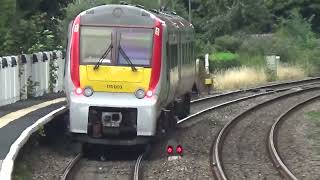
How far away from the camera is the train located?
47.4 ft

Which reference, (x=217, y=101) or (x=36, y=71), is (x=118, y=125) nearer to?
(x=36, y=71)

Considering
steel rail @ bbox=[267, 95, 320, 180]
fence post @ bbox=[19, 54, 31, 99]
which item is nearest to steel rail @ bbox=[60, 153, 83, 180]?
steel rail @ bbox=[267, 95, 320, 180]

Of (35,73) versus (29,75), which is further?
(35,73)

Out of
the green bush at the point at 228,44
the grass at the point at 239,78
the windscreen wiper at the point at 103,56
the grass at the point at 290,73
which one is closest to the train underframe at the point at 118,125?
the windscreen wiper at the point at 103,56

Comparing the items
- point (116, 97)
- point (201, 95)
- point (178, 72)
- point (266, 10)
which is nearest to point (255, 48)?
point (266, 10)

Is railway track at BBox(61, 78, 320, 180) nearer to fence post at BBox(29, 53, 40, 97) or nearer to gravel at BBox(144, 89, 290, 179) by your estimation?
gravel at BBox(144, 89, 290, 179)

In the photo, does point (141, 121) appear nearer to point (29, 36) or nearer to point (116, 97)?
point (116, 97)

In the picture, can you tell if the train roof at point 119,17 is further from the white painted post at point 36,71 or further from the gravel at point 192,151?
the white painted post at point 36,71

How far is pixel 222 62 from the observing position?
142ft

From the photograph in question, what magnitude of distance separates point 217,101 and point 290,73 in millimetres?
13576

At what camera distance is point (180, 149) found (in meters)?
14.4

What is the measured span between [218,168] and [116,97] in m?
2.67

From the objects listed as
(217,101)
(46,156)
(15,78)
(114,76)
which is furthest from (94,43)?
(217,101)

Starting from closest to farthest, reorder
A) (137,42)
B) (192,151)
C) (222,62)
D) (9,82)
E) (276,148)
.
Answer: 1. (137,42)
2. (192,151)
3. (276,148)
4. (9,82)
5. (222,62)
